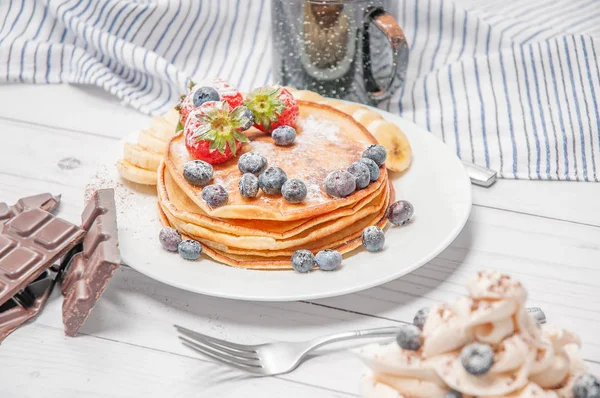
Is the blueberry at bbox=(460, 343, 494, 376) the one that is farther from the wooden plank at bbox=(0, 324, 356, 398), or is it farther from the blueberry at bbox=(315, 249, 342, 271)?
the blueberry at bbox=(315, 249, 342, 271)

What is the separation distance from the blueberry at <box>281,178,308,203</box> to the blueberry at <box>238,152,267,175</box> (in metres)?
0.11

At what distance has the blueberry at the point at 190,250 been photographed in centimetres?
183

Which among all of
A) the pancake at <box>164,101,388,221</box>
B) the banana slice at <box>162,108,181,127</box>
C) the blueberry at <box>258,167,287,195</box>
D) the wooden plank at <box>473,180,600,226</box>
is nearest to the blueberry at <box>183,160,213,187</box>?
the pancake at <box>164,101,388,221</box>

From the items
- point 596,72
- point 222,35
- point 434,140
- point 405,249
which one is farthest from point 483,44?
Result: point 405,249

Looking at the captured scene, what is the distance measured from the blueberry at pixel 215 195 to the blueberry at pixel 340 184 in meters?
0.25

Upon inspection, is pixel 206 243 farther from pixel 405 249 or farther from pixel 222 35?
pixel 222 35

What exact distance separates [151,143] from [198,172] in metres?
0.41

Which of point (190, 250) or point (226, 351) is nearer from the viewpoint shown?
point (226, 351)

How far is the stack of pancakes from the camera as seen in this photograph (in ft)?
5.95

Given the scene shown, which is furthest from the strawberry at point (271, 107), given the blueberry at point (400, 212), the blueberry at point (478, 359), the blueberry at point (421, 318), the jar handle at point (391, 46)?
the blueberry at point (478, 359)

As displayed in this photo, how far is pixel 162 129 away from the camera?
7.52ft

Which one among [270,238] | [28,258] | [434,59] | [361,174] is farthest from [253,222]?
[434,59]

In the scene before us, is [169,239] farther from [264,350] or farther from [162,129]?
[162,129]

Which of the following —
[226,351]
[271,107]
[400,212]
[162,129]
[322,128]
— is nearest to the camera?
[226,351]
